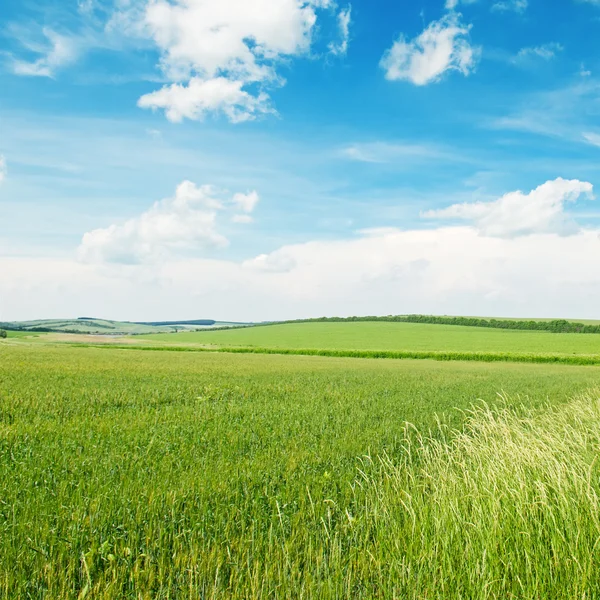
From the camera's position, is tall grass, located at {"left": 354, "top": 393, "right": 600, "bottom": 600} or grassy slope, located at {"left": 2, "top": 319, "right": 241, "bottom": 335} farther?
grassy slope, located at {"left": 2, "top": 319, "right": 241, "bottom": 335}

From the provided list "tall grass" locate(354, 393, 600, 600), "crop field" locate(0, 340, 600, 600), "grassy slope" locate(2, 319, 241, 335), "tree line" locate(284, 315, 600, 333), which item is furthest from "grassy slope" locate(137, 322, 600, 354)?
"tall grass" locate(354, 393, 600, 600)

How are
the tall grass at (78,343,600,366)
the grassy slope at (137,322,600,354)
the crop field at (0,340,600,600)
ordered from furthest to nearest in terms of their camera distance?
1. the grassy slope at (137,322,600,354)
2. the tall grass at (78,343,600,366)
3. the crop field at (0,340,600,600)

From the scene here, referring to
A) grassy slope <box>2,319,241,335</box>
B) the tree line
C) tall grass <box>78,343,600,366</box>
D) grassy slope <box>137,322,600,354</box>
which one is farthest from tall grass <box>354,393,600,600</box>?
grassy slope <box>2,319,241,335</box>

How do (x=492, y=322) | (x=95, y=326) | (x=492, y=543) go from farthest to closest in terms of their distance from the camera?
(x=95, y=326) < (x=492, y=322) < (x=492, y=543)

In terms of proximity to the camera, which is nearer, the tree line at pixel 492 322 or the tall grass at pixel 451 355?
the tall grass at pixel 451 355

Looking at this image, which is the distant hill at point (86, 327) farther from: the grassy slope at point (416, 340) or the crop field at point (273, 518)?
the crop field at point (273, 518)

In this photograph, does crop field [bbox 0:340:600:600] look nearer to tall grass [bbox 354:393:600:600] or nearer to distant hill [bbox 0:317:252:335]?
tall grass [bbox 354:393:600:600]

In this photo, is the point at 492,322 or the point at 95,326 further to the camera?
the point at 95,326

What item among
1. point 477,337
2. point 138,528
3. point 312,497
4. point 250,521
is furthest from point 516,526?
point 477,337

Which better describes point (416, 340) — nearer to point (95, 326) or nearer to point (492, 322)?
point (492, 322)

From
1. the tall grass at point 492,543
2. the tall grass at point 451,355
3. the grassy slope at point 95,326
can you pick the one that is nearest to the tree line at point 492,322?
the tall grass at point 451,355

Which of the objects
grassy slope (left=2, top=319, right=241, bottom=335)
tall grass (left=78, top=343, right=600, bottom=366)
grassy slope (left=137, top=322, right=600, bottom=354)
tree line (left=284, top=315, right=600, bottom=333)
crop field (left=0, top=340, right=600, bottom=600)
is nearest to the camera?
crop field (left=0, top=340, right=600, bottom=600)

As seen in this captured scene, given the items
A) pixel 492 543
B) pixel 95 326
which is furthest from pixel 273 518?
pixel 95 326

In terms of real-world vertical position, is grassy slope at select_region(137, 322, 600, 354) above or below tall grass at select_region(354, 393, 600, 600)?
below
